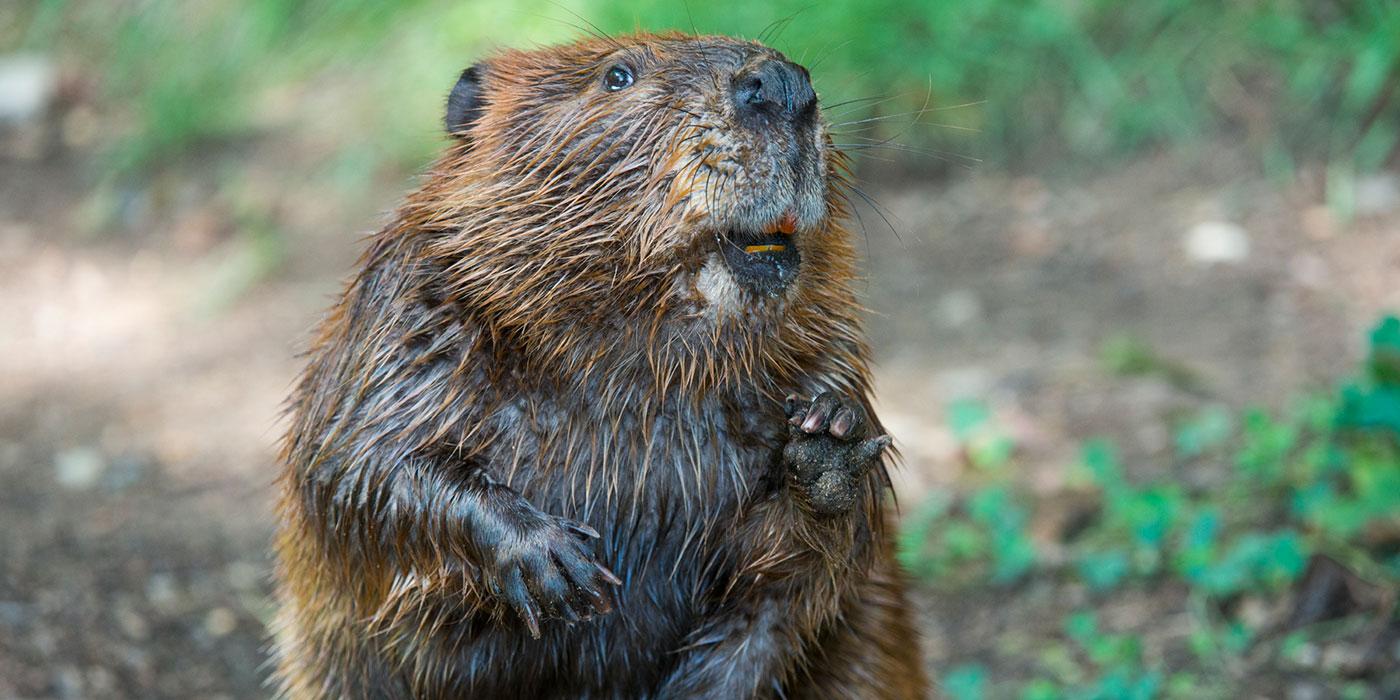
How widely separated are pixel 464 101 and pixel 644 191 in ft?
1.71

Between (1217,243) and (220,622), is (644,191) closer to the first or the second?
(220,622)

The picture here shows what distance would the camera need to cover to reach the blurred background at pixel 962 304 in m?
3.52

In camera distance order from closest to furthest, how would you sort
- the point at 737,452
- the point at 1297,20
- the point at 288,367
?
the point at 737,452 → the point at 288,367 → the point at 1297,20

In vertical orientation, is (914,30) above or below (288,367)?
above

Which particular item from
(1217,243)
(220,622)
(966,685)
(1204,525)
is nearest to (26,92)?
(220,622)

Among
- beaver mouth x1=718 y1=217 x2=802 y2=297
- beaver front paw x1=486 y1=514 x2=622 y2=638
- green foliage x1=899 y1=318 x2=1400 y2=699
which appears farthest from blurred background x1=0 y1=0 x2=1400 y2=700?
beaver front paw x1=486 y1=514 x2=622 y2=638

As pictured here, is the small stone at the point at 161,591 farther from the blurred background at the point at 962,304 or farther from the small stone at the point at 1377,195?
the small stone at the point at 1377,195

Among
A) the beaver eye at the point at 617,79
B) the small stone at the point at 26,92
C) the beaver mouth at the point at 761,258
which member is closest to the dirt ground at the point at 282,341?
the small stone at the point at 26,92

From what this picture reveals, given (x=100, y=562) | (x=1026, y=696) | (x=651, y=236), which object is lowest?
(x=100, y=562)

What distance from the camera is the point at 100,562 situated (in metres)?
3.90

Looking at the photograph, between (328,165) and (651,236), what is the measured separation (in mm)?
4983

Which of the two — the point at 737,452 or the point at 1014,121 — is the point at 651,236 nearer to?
the point at 737,452

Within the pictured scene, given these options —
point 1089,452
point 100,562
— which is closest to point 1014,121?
point 1089,452

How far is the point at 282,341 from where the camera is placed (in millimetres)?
5660
